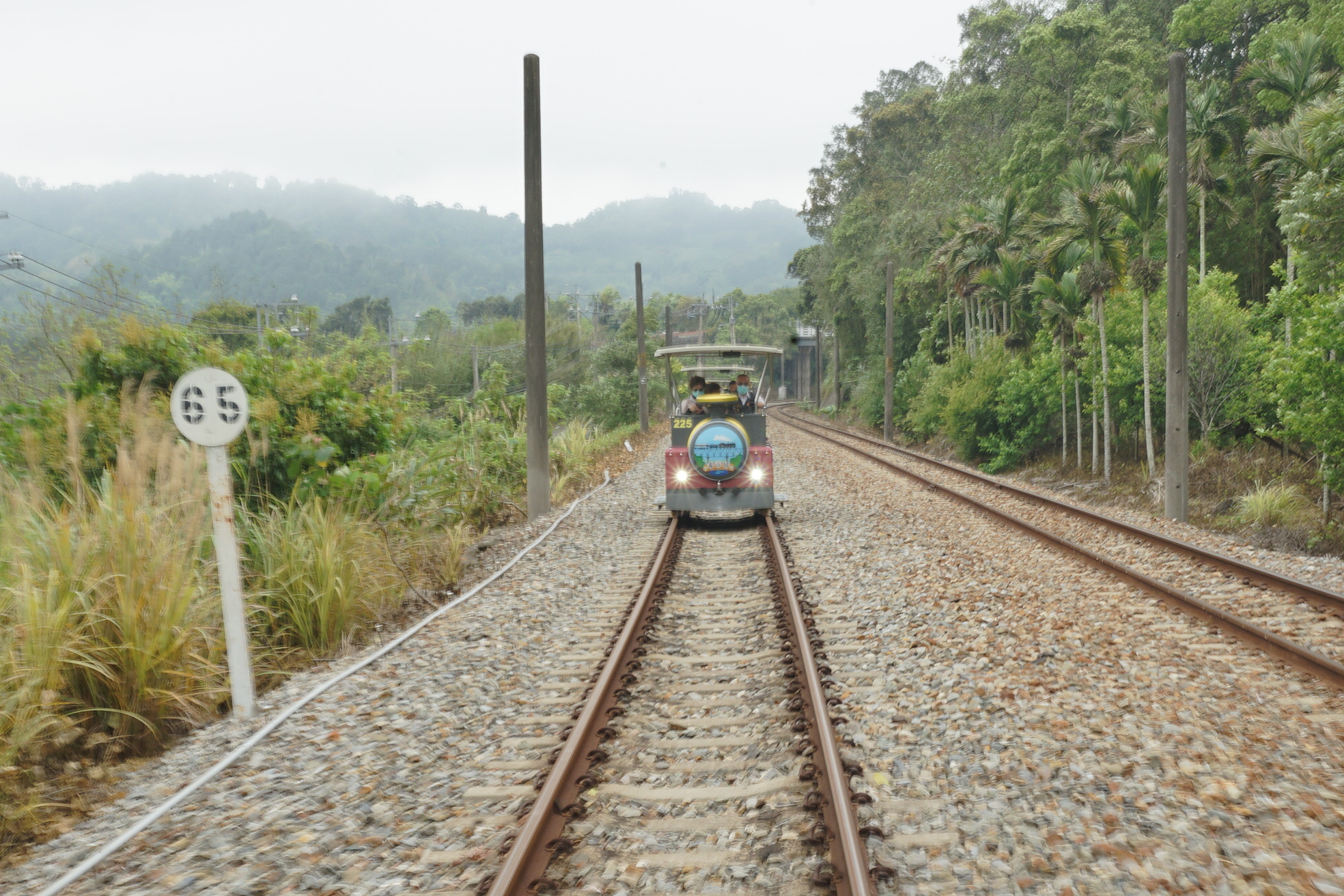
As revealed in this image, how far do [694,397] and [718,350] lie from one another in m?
0.74

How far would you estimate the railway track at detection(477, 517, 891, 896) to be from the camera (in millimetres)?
3285

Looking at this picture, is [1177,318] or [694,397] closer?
[694,397]

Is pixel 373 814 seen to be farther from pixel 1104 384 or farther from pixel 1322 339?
pixel 1104 384

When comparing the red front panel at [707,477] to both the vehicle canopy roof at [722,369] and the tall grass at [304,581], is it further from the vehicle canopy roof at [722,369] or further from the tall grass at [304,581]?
the tall grass at [304,581]

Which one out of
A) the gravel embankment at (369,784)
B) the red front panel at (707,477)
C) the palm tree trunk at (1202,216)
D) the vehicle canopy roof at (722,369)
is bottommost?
the gravel embankment at (369,784)

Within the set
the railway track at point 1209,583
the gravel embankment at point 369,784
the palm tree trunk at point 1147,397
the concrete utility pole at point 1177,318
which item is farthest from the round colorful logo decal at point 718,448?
the palm tree trunk at point 1147,397

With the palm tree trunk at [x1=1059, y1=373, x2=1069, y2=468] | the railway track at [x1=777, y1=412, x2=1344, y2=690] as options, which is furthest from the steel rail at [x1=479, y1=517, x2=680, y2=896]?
the palm tree trunk at [x1=1059, y1=373, x2=1069, y2=468]

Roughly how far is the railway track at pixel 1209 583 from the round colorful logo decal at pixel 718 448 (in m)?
3.78

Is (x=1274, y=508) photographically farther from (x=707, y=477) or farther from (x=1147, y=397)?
(x=707, y=477)

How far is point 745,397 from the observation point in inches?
471

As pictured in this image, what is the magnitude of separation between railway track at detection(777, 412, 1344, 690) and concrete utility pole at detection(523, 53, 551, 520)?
665 centimetres

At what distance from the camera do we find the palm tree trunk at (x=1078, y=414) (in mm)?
23016

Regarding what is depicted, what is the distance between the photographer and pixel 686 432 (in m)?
11.6

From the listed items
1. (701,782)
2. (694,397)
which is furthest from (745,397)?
(701,782)
